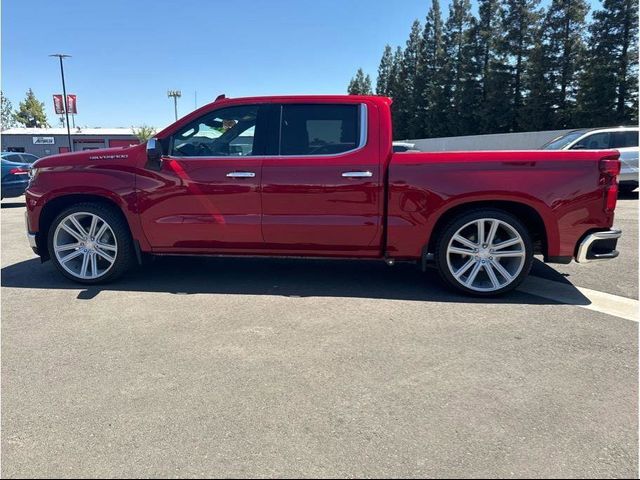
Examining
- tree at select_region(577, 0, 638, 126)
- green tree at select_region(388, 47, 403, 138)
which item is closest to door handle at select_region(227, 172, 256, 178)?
tree at select_region(577, 0, 638, 126)

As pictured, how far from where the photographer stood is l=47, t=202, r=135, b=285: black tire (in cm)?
488

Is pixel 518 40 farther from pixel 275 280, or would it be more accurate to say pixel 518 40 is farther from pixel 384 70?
pixel 275 280

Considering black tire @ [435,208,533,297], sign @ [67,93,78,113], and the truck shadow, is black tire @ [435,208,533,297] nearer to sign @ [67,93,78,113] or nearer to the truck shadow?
the truck shadow

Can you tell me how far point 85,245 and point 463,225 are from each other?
12.8ft

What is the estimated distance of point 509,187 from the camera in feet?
14.1

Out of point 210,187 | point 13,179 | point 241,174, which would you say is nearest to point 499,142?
point 13,179

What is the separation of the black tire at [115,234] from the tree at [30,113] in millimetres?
94718

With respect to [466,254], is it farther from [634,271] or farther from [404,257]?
[634,271]

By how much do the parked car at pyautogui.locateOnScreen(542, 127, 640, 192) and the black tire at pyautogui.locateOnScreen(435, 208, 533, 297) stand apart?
934 centimetres

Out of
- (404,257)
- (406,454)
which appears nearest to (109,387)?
(406,454)

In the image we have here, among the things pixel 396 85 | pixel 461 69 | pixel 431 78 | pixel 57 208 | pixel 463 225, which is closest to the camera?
pixel 463 225

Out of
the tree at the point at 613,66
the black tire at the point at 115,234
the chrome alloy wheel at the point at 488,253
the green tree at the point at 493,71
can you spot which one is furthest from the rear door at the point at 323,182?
the green tree at the point at 493,71

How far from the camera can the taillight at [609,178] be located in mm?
4195

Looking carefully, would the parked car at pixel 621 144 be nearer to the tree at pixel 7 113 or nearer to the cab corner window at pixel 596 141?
the cab corner window at pixel 596 141
